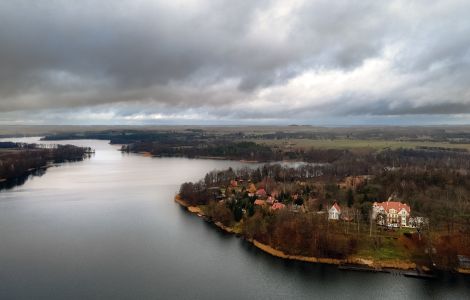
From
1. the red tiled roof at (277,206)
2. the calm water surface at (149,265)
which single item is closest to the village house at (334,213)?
the red tiled roof at (277,206)

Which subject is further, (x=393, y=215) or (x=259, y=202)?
(x=259, y=202)

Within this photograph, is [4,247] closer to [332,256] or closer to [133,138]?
[332,256]

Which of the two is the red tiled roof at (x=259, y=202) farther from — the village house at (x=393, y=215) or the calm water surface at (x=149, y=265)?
the village house at (x=393, y=215)

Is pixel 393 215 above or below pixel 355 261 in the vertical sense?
above

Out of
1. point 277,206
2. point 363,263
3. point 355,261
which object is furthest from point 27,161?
point 363,263

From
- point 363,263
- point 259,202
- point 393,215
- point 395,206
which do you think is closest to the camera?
point 363,263

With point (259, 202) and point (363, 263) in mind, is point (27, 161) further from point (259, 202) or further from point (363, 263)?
point (363, 263)

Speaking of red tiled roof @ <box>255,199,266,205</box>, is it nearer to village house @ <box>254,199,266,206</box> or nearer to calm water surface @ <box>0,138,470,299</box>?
village house @ <box>254,199,266,206</box>
